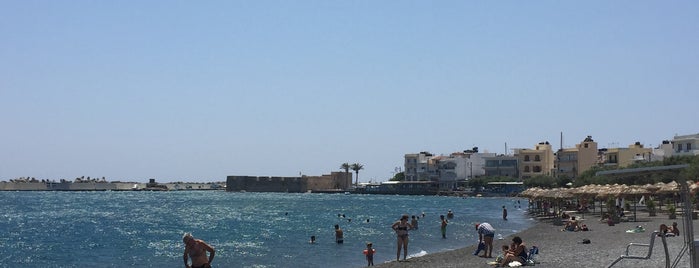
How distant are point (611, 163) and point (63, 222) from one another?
79.8 meters

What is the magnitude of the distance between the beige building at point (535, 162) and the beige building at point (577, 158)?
7907mm

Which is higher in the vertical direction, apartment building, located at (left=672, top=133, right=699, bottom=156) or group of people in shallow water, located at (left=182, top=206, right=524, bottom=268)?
apartment building, located at (left=672, top=133, right=699, bottom=156)

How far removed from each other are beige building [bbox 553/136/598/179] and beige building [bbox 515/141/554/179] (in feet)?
25.9

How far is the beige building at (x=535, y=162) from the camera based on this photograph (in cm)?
14200

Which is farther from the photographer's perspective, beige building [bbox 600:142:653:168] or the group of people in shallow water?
beige building [bbox 600:142:653:168]

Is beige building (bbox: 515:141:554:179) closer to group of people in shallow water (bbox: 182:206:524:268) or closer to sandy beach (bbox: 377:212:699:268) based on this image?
sandy beach (bbox: 377:212:699:268)

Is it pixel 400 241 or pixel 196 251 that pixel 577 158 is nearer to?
pixel 400 241

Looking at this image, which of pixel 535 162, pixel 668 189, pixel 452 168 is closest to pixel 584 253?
pixel 668 189

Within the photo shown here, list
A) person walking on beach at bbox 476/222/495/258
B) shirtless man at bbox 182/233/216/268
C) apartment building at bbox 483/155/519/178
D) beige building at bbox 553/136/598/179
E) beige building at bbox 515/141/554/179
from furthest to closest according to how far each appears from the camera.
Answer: apartment building at bbox 483/155/519/178 → beige building at bbox 515/141/554/179 → beige building at bbox 553/136/598/179 → person walking on beach at bbox 476/222/495/258 → shirtless man at bbox 182/233/216/268

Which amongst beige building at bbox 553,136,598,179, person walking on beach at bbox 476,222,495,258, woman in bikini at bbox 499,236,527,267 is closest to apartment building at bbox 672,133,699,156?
beige building at bbox 553,136,598,179

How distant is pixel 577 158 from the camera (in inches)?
5162

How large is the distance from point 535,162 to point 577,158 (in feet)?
40.0

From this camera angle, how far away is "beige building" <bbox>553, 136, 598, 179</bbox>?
13088 centimetres

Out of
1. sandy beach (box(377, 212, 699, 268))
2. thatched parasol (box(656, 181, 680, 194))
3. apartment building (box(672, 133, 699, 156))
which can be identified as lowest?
sandy beach (box(377, 212, 699, 268))
